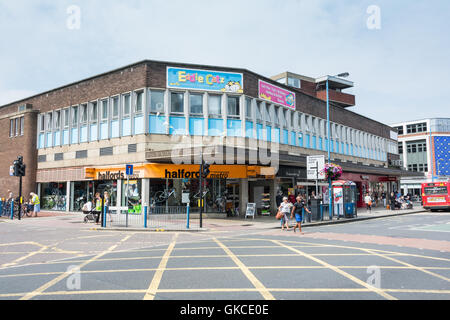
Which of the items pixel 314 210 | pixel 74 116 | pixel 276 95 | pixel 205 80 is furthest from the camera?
pixel 276 95

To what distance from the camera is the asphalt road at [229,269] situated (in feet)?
19.2

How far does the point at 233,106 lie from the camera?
2495 cm

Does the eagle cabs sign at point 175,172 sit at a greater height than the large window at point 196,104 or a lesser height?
lesser

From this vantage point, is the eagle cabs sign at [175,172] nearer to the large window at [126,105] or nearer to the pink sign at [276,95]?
the large window at [126,105]

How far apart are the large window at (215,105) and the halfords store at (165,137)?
70 millimetres

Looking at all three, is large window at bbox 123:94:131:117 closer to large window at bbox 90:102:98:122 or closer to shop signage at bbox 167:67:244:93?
shop signage at bbox 167:67:244:93

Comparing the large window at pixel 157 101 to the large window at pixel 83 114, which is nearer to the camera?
the large window at pixel 157 101

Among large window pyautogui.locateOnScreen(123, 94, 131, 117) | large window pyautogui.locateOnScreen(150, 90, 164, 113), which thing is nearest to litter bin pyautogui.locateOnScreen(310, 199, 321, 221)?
large window pyautogui.locateOnScreen(150, 90, 164, 113)

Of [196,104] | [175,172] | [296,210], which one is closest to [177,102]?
[196,104]

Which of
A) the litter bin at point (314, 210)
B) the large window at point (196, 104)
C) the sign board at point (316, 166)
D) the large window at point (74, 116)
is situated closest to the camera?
the sign board at point (316, 166)

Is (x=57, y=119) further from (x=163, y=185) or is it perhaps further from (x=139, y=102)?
(x=163, y=185)

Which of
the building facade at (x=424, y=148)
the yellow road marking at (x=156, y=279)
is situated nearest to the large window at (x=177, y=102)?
the yellow road marking at (x=156, y=279)

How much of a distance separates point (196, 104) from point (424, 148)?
65.7 metres
